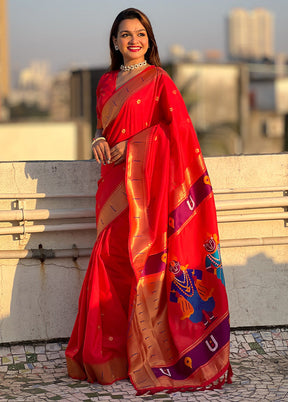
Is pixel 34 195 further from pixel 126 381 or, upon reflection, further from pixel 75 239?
pixel 126 381

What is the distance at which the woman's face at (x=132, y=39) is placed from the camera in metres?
3.30

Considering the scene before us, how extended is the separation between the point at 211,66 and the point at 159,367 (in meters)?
24.0

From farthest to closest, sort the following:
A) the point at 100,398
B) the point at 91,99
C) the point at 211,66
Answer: the point at 211,66, the point at 91,99, the point at 100,398

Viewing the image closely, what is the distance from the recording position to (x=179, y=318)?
3.23 meters

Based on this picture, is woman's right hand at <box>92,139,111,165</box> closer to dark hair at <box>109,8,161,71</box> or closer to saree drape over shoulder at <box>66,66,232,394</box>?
saree drape over shoulder at <box>66,66,232,394</box>

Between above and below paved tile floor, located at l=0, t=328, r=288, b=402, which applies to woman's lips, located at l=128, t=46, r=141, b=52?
above

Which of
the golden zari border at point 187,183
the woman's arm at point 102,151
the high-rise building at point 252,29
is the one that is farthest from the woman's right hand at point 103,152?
the high-rise building at point 252,29

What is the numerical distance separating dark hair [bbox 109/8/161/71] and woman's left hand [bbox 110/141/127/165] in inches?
16.9

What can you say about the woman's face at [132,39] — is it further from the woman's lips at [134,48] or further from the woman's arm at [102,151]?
the woman's arm at [102,151]

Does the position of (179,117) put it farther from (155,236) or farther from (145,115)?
(155,236)

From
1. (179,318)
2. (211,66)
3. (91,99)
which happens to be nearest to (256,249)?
(179,318)

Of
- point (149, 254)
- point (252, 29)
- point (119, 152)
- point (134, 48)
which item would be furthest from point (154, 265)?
point (252, 29)

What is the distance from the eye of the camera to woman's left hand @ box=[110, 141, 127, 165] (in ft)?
10.8

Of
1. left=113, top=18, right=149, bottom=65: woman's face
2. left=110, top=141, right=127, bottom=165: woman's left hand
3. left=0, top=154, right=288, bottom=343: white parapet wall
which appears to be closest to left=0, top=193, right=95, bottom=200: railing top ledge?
left=0, top=154, right=288, bottom=343: white parapet wall
